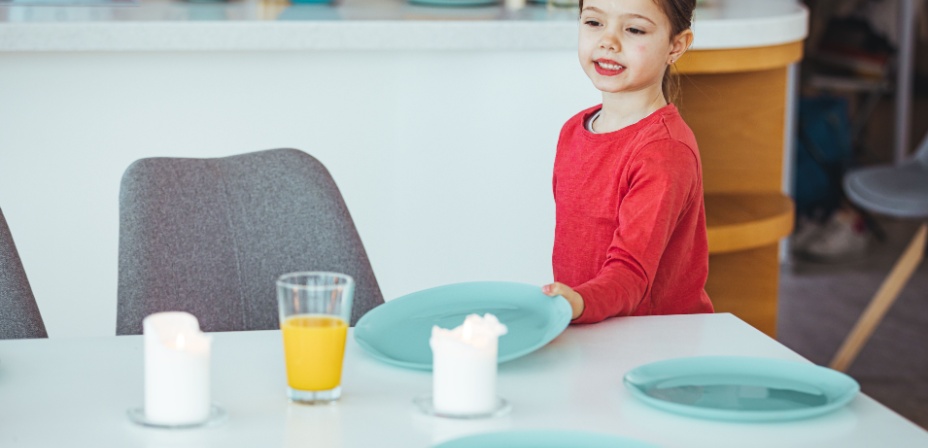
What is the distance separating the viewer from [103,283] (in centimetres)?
232

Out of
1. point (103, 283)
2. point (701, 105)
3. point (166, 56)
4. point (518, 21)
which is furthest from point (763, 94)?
point (103, 283)

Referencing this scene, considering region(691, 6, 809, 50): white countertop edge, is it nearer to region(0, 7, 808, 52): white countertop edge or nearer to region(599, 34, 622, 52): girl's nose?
region(0, 7, 808, 52): white countertop edge

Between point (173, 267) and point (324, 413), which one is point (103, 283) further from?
point (324, 413)

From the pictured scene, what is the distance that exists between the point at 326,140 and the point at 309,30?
0.23 meters

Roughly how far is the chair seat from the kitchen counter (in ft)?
2.76

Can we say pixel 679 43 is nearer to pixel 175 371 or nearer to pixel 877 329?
pixel 175 371

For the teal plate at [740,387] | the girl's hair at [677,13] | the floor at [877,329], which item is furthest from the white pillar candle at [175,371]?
the floor at [877,329]

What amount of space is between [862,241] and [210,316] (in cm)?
325

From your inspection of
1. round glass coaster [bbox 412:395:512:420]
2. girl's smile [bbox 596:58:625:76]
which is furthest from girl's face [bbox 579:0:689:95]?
round glass coaster [bbox 412:395:512:420]

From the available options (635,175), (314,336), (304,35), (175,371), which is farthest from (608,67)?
(304,35)

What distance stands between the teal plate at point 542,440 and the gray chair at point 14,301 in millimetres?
737

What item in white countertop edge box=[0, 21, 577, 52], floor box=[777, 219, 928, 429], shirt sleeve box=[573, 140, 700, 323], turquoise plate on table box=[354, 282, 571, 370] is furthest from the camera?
floor box=[777, 219, 928, 429]

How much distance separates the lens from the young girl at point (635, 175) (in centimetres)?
140

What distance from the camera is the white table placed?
954mm
